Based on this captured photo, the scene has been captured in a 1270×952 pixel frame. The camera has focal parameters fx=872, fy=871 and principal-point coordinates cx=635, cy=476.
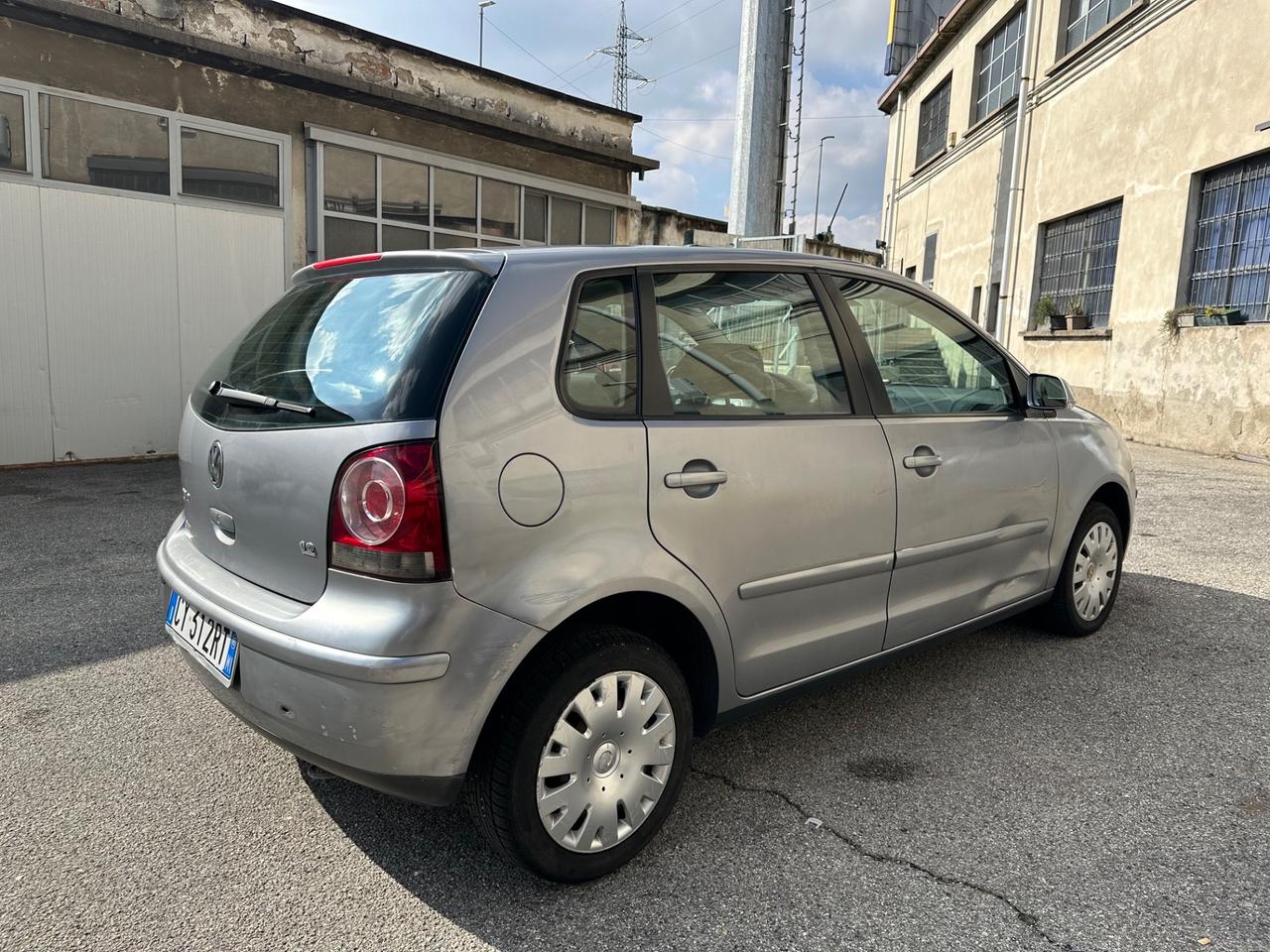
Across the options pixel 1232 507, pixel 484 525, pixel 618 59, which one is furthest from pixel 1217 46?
pixel 618 59

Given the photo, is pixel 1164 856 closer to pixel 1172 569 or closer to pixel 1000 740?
pixel 1000 740

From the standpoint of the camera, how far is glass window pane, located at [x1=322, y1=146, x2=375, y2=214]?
10.0 metres

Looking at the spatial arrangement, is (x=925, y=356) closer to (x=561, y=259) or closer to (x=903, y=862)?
(x=561, y=259)

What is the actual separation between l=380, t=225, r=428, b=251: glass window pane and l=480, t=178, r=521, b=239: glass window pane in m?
0.96

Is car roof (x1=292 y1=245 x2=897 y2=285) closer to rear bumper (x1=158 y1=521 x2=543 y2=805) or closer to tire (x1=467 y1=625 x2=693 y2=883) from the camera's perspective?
rear bumper (x1=158 y1=521 x2=543 y2=805)

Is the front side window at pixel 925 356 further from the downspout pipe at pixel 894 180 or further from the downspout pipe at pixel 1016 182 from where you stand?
the downspout pipe at pixel 894 180

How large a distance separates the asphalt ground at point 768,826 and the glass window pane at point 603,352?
A: 4.20ft

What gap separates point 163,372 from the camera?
9289 mm

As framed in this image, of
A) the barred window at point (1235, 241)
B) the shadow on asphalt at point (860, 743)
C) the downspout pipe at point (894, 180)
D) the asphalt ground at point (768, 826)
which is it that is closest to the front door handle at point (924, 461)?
the shadow on asphalt at point (860, 743)

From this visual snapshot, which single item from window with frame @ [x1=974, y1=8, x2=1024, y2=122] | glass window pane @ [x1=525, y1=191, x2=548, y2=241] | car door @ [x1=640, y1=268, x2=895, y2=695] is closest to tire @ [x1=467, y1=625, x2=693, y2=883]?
car door @ [x1=640, y1=268, x2=895, y2=695]

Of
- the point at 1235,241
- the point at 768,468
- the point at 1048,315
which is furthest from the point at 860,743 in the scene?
the point at 1048,315

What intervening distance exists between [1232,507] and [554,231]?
29.4ft

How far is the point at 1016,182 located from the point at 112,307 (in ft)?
48.6

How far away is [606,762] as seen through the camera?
7.47 feet
